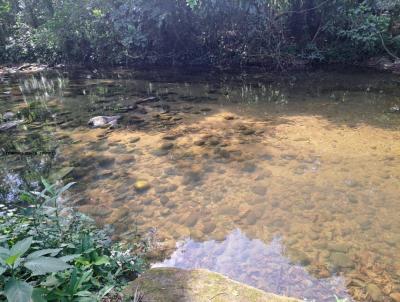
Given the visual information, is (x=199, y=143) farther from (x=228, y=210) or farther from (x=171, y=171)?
(x=228, y=210)

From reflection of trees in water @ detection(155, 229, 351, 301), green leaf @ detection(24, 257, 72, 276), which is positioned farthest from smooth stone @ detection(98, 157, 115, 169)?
green leaf @ detection(24, 257, 72, 276)

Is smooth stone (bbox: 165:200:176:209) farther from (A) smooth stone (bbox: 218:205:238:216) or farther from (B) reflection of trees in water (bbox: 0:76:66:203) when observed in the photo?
(B) reflection of trees in water (bbox: 0:76:66:203)

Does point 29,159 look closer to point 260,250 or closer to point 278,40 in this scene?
point 260,250

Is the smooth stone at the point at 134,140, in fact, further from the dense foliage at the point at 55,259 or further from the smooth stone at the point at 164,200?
the dense foliage at the point at 55,259

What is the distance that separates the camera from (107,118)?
23.2 feet

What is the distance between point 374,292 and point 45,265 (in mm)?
2483

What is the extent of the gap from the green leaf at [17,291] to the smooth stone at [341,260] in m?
2.55

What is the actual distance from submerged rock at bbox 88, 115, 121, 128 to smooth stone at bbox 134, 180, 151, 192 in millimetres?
2576

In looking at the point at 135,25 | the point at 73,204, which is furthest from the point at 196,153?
the point at 135,25

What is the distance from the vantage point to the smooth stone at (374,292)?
8.66ft

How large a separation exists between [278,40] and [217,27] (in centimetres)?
232

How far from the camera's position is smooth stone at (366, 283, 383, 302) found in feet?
8.66

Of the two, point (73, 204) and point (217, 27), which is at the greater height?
point (217, 27)

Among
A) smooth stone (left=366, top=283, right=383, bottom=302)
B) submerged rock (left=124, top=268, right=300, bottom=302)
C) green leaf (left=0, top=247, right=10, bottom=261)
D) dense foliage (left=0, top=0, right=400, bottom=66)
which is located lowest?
smooth stone (left=366, top=283, right=383, bottom=302)
